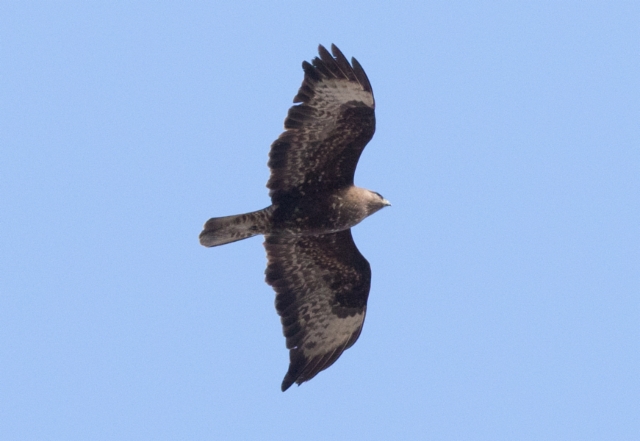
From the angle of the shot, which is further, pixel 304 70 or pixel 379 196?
pixel 379 196

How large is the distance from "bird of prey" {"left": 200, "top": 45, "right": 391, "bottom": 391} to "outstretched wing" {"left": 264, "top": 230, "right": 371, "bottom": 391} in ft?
0.04

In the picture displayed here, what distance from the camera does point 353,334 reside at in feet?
51.4

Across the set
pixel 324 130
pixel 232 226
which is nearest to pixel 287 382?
pixel 232 226

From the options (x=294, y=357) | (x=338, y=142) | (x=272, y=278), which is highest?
(x=338, y=142)

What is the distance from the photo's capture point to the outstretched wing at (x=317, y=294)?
50.5 feet

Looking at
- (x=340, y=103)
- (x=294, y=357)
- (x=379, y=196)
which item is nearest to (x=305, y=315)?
(x=294, y=357)

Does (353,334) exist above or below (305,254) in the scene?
below

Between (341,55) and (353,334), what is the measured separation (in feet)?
12.1

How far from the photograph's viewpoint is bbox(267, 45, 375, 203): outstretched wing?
1427 cm

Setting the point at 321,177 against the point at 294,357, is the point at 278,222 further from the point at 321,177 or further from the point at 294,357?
the point at 294,357

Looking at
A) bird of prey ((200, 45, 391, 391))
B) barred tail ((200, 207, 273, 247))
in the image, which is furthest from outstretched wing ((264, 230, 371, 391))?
barred tail ((200, 207, 273, 247))

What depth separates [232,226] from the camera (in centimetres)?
1494

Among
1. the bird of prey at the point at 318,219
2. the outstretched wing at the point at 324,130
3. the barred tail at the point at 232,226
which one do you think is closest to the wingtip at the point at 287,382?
the bird of prey at the point at 318,219

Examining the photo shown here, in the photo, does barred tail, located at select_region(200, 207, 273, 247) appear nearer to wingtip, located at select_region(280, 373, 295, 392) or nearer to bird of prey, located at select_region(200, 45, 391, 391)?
bird of prey, located at select_region(200, 45, 391, 391)
